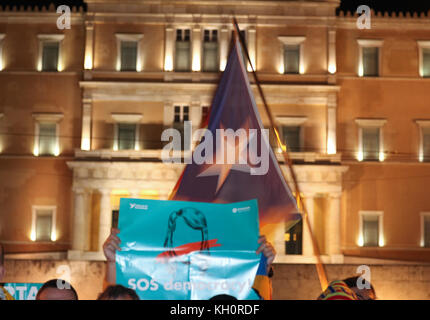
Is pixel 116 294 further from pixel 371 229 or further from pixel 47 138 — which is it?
pixel 47 138

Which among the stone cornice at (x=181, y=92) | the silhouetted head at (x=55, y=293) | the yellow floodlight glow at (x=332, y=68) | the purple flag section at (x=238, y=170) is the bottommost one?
the silhouetted head at (x=55, y=293)

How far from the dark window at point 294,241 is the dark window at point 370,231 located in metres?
2.91

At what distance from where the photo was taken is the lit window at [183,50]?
3216cm

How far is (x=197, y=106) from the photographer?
104 feet

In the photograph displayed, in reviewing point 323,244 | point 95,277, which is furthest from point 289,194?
point 323,244

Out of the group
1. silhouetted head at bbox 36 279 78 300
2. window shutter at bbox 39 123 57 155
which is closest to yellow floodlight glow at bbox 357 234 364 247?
window shutter at bbox 39 123 57 155

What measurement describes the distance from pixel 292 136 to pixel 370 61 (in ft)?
17.1

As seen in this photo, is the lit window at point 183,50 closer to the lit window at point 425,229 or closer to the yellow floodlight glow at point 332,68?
the yellow floodlight glow at point 332,68

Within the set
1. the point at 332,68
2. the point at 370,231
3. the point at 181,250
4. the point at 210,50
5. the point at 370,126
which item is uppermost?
the point at 210,50

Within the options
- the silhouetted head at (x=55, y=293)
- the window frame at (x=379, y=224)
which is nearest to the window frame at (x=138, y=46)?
the window frame at (x=379, y=224)

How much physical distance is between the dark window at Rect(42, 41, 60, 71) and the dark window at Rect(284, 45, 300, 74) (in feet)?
34.6

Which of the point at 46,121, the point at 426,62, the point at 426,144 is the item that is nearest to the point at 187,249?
the point at 46,121

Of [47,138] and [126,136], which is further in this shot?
[47,138]

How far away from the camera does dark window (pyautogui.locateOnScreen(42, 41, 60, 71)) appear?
33.0 m
